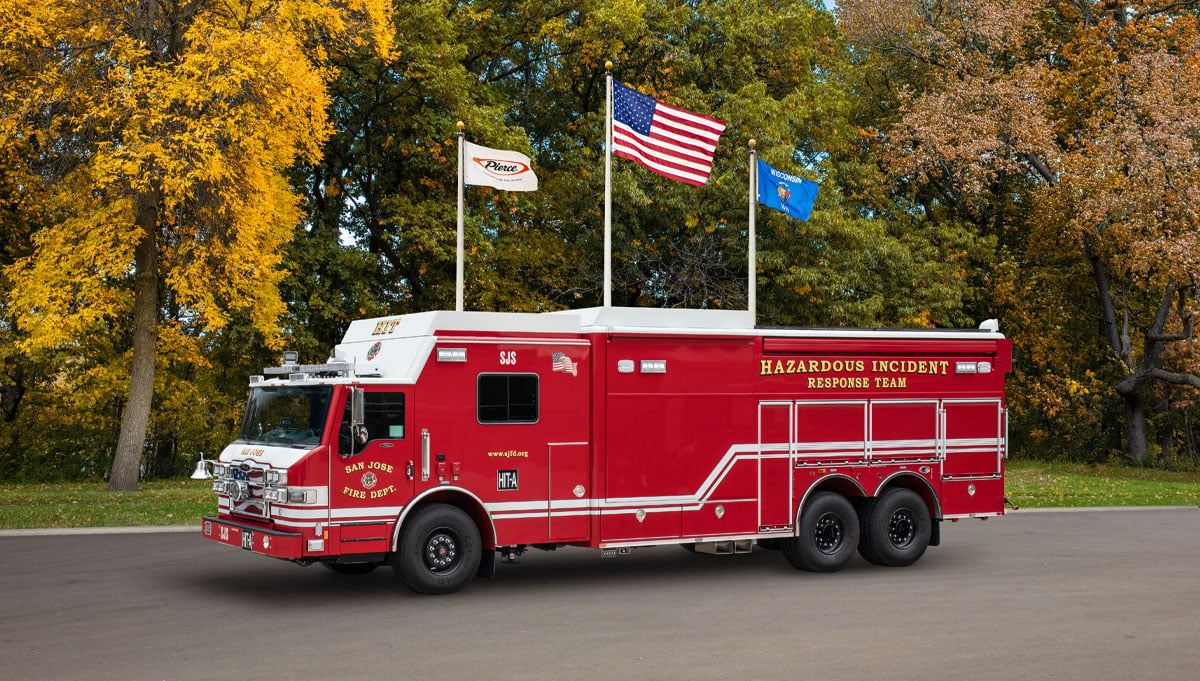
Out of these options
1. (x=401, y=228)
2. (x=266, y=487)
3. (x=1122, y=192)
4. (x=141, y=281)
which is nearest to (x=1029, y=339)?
(x=1122, y=192)

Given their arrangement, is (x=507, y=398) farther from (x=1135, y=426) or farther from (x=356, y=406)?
(x=1135, y=426)

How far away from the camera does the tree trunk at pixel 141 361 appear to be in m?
26.4

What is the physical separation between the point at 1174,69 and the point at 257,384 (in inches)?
1196

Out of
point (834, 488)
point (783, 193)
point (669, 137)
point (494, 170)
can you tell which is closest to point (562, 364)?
point (834, 488)

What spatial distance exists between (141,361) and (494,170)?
40.5 feet

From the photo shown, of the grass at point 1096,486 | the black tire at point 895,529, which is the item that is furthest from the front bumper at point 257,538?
the grass at point 1096,486

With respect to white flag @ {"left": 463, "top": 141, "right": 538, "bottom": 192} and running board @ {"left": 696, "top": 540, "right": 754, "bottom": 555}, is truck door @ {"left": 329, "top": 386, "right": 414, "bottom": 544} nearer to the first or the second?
running board @ {"left": 696, "top": 540, "right": 754, "bottom": 555}

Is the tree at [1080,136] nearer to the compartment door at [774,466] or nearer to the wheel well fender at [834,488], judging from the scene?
the wheel well fender at [834,488]

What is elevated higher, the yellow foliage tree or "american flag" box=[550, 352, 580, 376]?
the yellow foliage tree

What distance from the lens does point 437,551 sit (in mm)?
12672

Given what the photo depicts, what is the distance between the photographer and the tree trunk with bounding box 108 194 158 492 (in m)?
26.4

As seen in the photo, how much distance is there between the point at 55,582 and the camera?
13414mm

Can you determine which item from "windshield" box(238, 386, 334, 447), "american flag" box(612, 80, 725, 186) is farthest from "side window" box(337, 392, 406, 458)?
"american flag" box(612, 80, 725, 186)

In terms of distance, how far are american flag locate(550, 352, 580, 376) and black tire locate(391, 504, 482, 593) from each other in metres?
1.89
